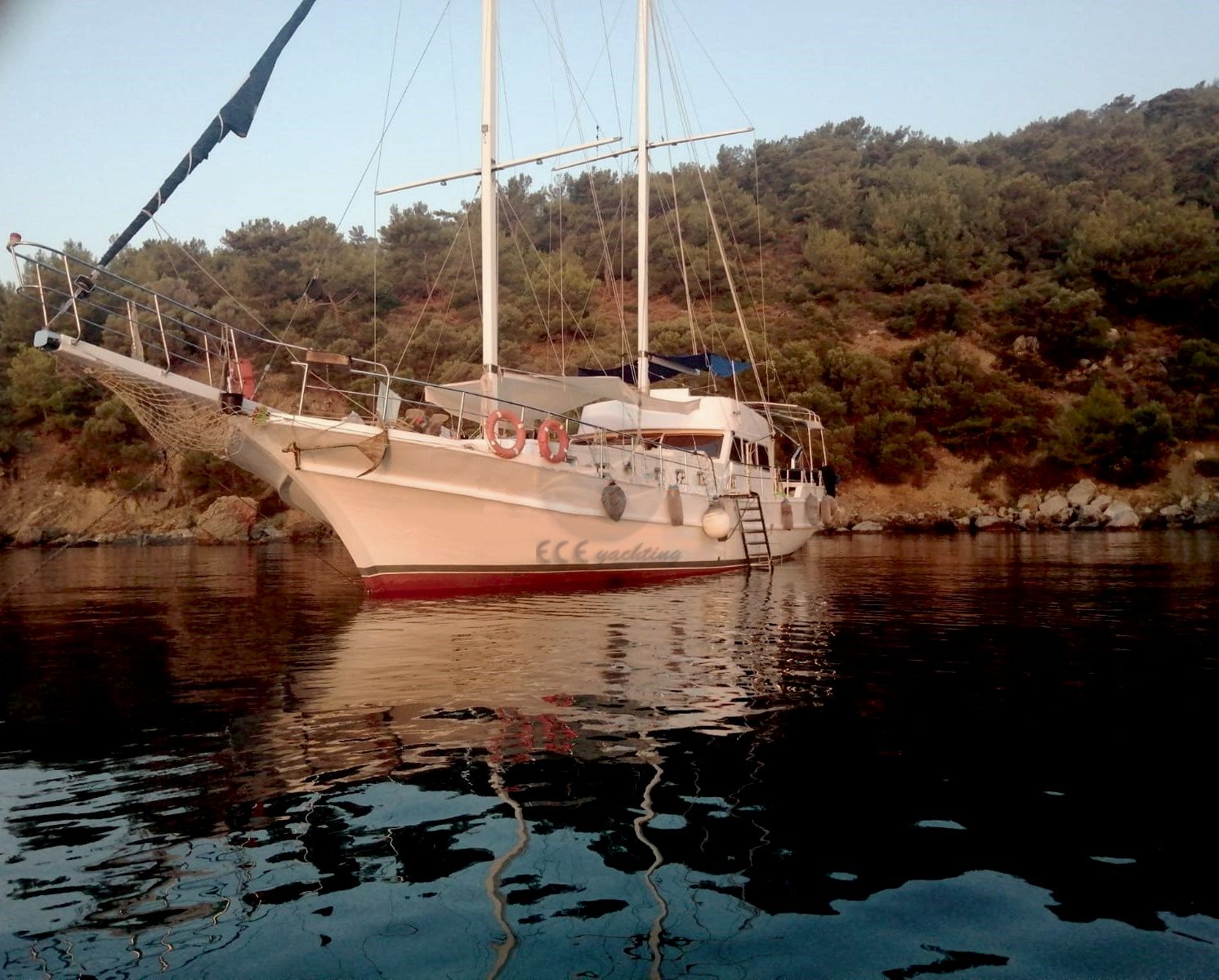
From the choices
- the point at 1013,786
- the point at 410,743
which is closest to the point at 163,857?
the point at 410,743

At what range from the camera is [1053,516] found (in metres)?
34.3

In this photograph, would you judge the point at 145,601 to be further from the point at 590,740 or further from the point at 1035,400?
the point at 1035,400

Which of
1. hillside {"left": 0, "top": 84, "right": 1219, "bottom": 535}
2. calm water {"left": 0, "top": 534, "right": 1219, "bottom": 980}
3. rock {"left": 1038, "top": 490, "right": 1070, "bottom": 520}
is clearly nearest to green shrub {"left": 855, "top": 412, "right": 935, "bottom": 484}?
hillside {"left": 0, "top": 84, "right": 1219, "bottom": 535}

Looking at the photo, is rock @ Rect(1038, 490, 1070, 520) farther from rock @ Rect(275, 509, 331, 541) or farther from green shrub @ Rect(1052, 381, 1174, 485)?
rock @ Rect(275, 509, 331, 541)

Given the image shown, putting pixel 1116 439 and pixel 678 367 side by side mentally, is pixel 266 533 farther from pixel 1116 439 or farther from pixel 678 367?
pixel 1116 439

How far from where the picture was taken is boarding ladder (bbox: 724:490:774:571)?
65.9 feet

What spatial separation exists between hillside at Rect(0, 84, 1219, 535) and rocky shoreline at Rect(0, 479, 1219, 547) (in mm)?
973

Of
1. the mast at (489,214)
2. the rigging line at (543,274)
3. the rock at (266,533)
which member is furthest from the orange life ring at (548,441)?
the rock at (266,533)

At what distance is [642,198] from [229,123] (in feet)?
35.7

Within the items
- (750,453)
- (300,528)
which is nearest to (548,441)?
(750,453)

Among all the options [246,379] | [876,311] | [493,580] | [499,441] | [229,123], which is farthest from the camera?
[876,311]

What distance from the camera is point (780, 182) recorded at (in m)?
68.1

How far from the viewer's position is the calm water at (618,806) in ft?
10.1

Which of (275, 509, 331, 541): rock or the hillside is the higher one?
the hillside
